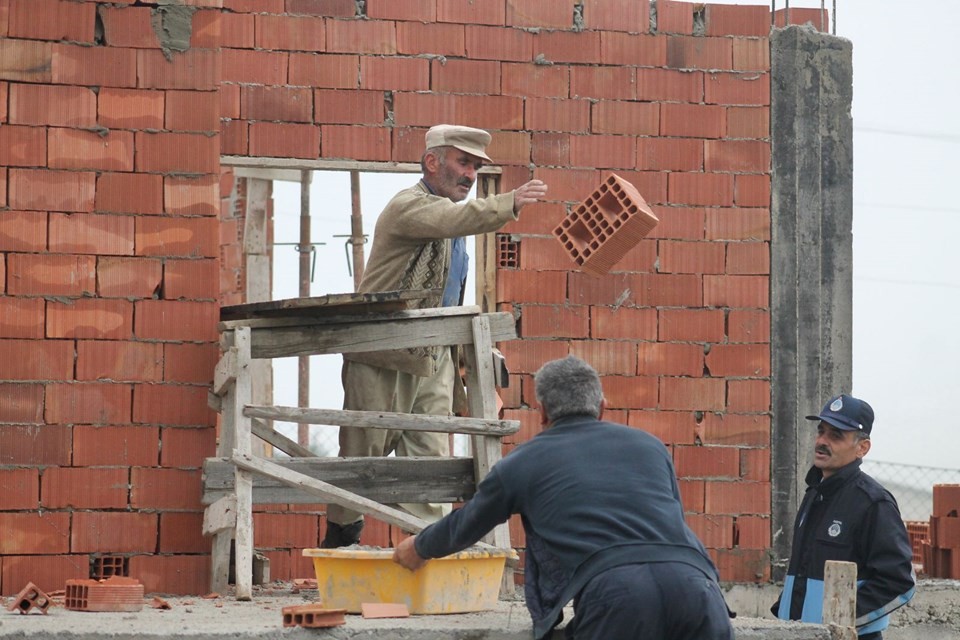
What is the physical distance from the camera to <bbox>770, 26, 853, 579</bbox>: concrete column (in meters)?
8.85

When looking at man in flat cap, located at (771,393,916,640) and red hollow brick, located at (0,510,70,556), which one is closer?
man in flat cap, located at (771,393,916,640)

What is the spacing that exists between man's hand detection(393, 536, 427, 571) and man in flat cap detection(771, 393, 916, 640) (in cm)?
170

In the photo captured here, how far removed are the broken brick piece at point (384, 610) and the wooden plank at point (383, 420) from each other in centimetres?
114

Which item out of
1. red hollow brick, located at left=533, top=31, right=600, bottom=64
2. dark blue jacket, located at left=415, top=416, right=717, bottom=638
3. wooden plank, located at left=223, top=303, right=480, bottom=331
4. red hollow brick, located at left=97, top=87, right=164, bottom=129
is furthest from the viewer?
red hollow brick, located at left=533, top=31, right=600, bottom=64

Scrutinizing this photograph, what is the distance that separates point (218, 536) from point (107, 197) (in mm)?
1578

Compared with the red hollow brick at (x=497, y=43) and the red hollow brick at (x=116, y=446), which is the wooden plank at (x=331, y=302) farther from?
the red hollow brick at (x=497, y=43)

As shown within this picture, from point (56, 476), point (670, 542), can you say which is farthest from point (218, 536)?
point (670, 542)

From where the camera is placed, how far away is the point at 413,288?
22.1 feet

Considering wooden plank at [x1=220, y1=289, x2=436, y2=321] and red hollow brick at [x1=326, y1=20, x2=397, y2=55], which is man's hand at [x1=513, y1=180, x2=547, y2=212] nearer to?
wooden plank at [x1=220, y1=289, x2=436, y2=321]

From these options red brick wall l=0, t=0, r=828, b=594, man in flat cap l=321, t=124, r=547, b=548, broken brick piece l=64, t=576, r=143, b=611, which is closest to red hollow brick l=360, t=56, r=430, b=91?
red brick wall l=0, t=0, r=828, b=594

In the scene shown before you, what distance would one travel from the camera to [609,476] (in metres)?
4.53

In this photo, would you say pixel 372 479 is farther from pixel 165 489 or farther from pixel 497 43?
pixel 497 43

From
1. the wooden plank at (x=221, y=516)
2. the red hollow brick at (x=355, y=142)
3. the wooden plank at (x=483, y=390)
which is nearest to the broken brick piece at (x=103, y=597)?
the wooden plank at (x=221, y=516)

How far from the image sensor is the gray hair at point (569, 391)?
4672 millimetres
